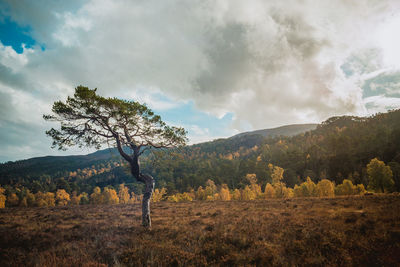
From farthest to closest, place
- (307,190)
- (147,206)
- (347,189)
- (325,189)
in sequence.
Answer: (307,190) < (325,189) < (347,189) < (147,206)

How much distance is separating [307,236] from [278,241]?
1.69 m

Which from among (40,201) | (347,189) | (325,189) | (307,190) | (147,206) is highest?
(147,206)

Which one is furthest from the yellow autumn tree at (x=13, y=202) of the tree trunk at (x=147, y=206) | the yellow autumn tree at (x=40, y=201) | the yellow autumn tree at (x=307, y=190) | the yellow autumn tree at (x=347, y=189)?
the yellow autumn tree at (x=347, y=189)

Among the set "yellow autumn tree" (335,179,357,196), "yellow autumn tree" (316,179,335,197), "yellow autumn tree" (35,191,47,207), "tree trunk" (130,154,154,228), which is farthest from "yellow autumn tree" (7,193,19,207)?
"yellow autumn tree" (335,179,357,196)

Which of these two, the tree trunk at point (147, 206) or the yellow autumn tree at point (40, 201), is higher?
the tree trunk at point (147, 206)

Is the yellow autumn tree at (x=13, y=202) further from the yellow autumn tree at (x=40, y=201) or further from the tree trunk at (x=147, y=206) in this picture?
the tree trunk at (x=147, y=206)

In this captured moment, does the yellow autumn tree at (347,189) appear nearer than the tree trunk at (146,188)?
No

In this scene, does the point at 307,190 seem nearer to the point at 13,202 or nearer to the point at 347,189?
the point at 347,189

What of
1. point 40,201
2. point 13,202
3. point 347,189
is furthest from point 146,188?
point 13,202

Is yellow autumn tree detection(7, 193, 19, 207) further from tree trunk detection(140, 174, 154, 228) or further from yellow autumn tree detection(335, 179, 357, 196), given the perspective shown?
yellow autumn tree detection(335, 179, 357, 196)

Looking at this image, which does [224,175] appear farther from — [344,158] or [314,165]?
Result: [344,158]

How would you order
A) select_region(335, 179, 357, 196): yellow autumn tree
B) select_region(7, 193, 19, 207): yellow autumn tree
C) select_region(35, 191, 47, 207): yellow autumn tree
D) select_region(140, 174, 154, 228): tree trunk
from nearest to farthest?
select_region(140, 174, 154, 228): tree trunk, select_region(335, 179, 357, 196): yellow autumn tree, select_region(35, 191, 47, 207): yellow autumn tree, select_region(7, 193, 19, 207): yellow autumn tree

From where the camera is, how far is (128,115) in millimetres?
11727

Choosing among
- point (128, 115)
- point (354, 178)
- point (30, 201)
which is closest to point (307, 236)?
point (128, 115)
